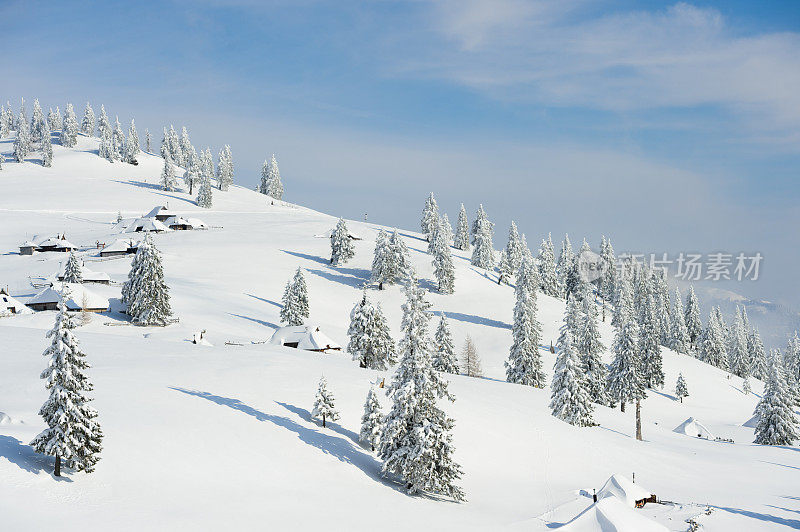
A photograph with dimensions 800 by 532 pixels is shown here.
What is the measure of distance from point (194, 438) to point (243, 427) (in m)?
3.17

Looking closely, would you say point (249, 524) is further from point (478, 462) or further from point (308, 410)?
point (478, 462)

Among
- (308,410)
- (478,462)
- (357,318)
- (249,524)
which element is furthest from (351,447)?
(357,318)

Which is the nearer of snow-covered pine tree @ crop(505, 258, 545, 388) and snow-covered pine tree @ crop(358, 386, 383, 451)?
snow-covered pine tree @ crop(358, 386, 383, 451)

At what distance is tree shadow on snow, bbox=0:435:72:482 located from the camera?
948 inches

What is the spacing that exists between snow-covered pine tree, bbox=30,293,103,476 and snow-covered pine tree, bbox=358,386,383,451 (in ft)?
52.1

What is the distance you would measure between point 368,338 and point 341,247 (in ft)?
191

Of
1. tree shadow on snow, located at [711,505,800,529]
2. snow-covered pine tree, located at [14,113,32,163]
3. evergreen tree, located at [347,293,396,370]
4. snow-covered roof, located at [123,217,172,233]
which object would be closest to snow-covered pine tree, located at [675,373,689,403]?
evergreen tree, located at [347,293,396,370]

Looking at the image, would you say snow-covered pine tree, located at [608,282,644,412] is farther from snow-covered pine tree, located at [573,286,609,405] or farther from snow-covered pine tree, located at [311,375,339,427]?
snow-covered pine tree, located at [311,375,339,427]

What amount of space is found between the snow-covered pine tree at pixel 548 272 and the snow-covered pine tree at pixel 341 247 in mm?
42144

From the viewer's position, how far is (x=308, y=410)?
127 ft

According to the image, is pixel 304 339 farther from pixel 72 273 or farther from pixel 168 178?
pixel 168 178

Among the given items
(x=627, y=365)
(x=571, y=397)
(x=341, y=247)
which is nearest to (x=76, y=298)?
(x=571, y=397)

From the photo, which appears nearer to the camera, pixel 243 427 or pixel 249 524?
pixel 249 524

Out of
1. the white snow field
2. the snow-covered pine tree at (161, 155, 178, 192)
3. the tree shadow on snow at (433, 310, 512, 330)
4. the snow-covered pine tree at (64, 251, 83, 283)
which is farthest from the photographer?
the snow-covered pine tree at (161, 155, 178, 192)
